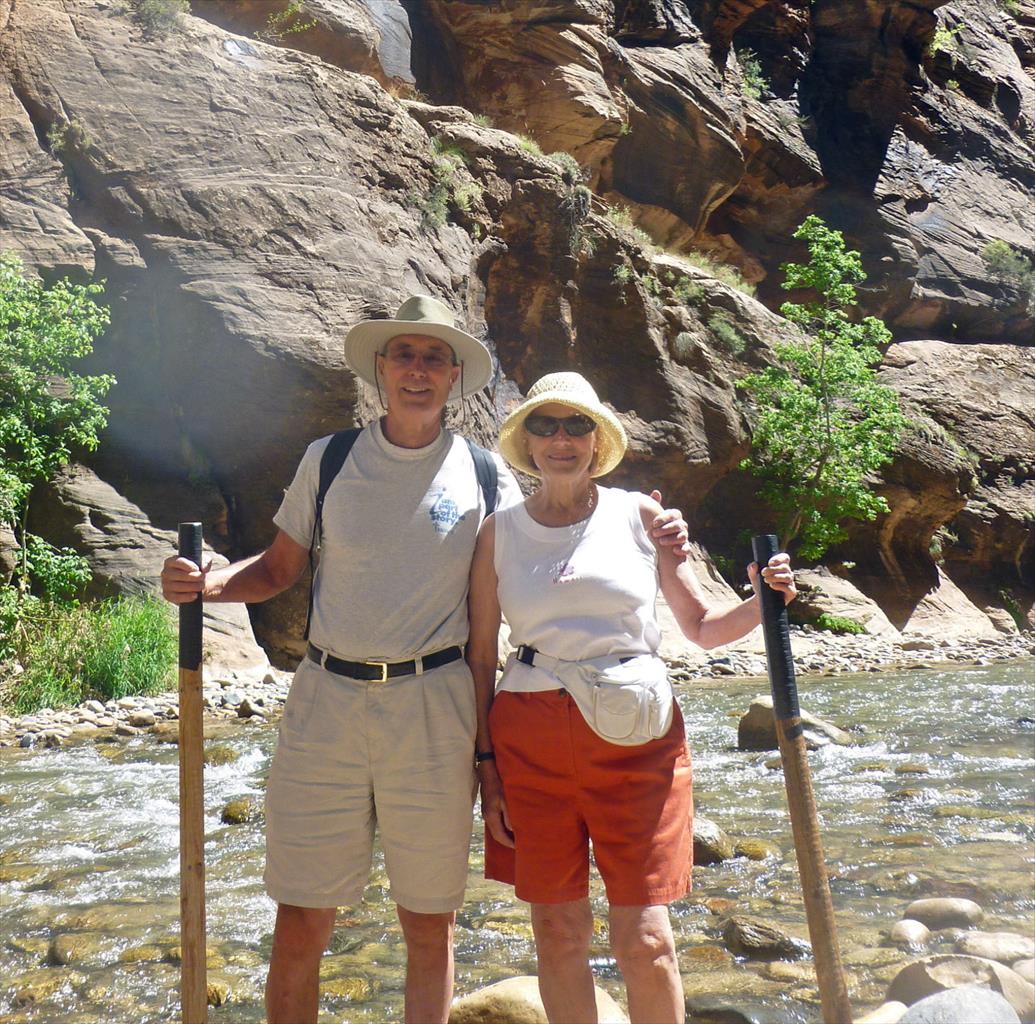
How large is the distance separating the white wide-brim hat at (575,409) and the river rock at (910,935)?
2417 millimetres

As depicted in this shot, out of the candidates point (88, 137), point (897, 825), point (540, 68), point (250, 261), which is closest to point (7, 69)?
point (88, 137)

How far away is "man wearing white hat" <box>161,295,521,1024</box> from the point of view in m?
2.84

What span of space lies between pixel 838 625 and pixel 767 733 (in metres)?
13.3

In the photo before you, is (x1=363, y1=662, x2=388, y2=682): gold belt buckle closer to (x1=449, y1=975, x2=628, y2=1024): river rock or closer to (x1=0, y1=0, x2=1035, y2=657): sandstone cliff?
(x1=449, y1=975, x2=628, y2=1024): river rock

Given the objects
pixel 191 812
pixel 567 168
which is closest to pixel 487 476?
pixel 191 812

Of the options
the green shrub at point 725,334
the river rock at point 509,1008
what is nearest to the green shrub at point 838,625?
the green shrub at point 725,334

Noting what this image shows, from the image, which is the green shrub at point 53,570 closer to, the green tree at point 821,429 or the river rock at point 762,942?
the river rock at point 762,942

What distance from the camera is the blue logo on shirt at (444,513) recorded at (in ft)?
9.78

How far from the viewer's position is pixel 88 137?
14.1 metres

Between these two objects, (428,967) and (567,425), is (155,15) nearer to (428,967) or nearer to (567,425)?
(567,425)

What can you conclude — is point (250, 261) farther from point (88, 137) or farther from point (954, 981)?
point (954, 981)

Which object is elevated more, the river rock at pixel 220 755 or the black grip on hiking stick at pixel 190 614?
the black grip on hiking stick at pixel 190 614

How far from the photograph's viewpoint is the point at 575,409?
118 inches

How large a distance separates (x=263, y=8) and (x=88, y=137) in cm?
604
